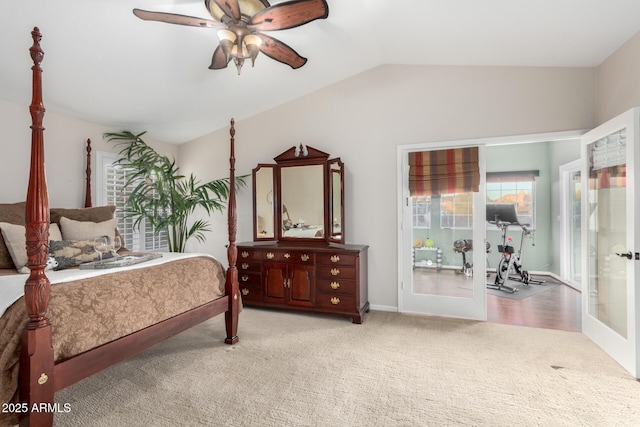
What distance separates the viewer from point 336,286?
366 centimetres

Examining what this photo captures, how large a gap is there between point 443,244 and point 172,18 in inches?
135

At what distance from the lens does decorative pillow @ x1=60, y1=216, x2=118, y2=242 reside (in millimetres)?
2938

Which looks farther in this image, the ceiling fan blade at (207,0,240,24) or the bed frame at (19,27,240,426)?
the ceiling fan blade at (207,0,240,24)

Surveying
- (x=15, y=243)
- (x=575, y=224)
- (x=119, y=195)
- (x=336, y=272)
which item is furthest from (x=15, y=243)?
(x=575, y=224)

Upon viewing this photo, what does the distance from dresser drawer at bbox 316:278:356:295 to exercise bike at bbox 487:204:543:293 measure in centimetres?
296

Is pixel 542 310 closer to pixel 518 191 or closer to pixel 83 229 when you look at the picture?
pixel 518 191

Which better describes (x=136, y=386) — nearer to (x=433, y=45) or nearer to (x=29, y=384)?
(x=29, y=384)

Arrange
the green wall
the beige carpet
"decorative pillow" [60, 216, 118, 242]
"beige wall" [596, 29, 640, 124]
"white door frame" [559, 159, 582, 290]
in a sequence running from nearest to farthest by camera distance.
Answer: the beige carpet
"beige wall" [596, 29, 640, 124]
"decorative pillow" [60, 216, 118, 242]
"white door frame" [559, 159, 582, 290]
the green wall

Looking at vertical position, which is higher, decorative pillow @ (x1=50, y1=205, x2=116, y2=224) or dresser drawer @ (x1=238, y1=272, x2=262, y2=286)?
decorative pillow @ (x1=50, y1=205, x2=116, y2=224)

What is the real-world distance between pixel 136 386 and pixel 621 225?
13.3 feet

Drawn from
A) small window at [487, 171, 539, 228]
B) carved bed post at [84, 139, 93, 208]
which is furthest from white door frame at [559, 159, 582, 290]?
carved bed post at [84, 139, 93, 208]

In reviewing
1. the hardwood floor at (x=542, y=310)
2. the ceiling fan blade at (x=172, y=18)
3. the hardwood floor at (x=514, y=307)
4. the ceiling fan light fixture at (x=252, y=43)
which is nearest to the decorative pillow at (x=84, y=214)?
the ceiling fan blade at (x=172, y=18)

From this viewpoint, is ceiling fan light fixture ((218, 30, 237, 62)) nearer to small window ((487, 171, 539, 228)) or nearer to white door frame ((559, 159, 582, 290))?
white door frame ((559, 159, 582, 290))

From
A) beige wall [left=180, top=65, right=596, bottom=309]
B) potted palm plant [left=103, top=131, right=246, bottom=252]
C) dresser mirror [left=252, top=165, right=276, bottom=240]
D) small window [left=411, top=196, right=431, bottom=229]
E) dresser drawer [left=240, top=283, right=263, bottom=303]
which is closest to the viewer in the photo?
beige wall [left=180, top=65, right=596, bottom=309]
